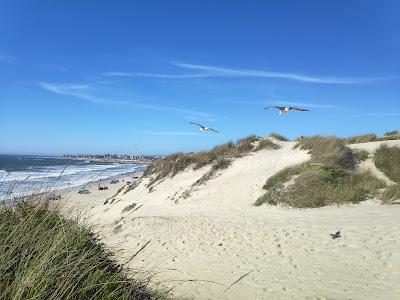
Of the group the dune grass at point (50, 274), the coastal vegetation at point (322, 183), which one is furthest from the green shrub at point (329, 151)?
the dune grass at point (50, 274)

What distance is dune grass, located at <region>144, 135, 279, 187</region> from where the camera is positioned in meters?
23.3

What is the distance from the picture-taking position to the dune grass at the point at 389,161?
15.8 meters

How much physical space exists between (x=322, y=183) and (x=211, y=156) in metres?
10.5

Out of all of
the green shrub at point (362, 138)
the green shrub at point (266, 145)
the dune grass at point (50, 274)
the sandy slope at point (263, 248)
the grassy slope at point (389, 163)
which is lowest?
the sandy slope at point (263, 248)

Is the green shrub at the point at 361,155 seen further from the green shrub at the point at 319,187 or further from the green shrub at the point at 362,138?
the green shrub at the point at 362,138

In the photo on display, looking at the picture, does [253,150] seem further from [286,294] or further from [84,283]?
[84,283]

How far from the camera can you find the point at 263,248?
987 cm

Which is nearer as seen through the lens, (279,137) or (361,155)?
(361,155)

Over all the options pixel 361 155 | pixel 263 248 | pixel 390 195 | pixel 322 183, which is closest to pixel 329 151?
pixel 361 155

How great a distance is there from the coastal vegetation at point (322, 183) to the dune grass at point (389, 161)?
0.83 m

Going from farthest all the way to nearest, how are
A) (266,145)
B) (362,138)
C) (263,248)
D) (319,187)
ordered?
(362,138), (266,145), (319,187), (263,248)

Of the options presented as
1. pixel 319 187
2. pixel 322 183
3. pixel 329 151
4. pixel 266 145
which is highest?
pixel 266 145

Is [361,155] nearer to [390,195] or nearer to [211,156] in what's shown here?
[390,195]

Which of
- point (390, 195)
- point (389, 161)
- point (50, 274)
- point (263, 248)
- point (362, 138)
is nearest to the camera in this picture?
point (50, 274)
